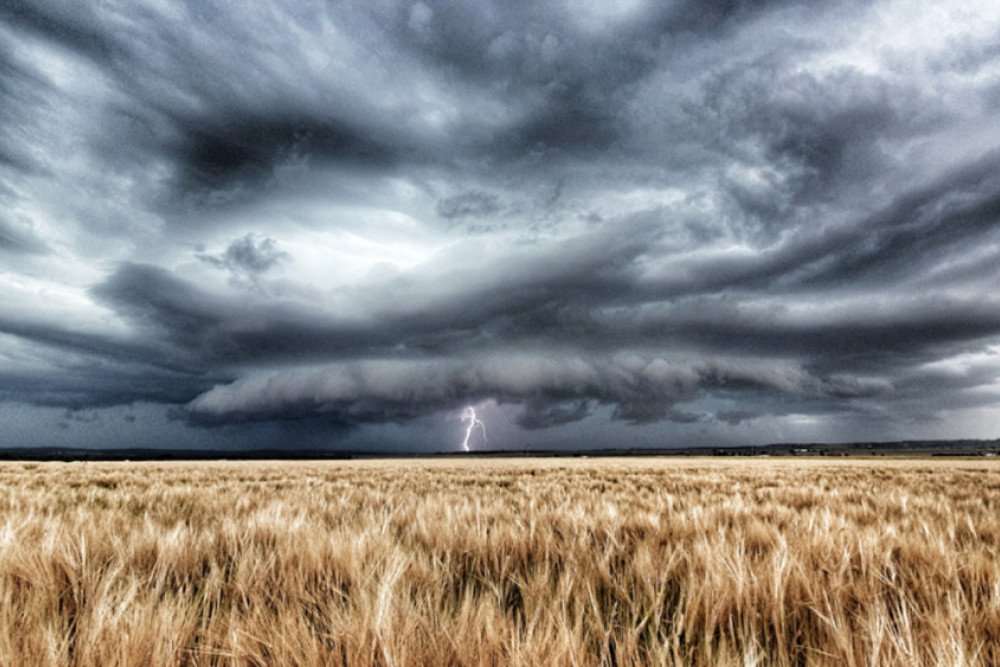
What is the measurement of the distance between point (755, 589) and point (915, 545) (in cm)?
189

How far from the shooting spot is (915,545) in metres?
3.10

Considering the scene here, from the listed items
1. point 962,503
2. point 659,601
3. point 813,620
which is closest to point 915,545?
point 813,620

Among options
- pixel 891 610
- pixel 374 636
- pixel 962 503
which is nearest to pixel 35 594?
pixel 374 636

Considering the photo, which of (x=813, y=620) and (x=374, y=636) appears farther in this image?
(x=813, y=620)

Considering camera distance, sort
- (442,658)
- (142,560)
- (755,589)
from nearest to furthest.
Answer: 1. (442,658)
2. (755,589)
3. (142,560)

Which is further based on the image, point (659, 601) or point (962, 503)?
point (962, 503)

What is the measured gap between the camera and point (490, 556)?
115 inches

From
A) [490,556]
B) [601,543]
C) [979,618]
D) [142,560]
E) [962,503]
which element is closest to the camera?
[979,618]

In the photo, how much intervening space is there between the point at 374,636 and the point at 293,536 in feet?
6.11

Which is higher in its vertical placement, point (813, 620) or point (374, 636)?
point (374, 636)

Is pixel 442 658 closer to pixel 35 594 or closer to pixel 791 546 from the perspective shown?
pixel 35 594

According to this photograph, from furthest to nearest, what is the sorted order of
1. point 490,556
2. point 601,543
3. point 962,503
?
point 962,503 < point 601,543 < point 490,556

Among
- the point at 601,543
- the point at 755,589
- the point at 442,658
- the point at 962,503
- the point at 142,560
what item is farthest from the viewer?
the point at 962,503

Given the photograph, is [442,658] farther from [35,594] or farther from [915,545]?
[915,545]
